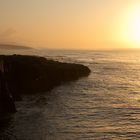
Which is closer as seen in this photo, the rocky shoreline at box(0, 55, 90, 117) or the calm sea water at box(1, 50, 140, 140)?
the calm sea water at box(1, 50, 140, 140)

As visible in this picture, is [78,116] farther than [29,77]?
No

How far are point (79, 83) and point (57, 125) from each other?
126 ft

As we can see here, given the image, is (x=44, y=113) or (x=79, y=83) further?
(x=79, y=83)

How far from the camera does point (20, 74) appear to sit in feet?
222

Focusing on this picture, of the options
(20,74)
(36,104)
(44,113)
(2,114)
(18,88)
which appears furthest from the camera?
(20,74)

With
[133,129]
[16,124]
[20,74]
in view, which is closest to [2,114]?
[16,124]

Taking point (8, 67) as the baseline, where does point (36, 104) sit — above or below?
below

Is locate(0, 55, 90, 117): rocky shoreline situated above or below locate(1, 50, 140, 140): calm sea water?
above

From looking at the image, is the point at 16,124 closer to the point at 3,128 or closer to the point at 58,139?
the point at 3,128

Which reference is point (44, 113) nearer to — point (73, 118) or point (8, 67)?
point (73, 118)

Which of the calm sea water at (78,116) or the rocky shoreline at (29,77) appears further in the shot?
the rocky shoreline at (29,77)

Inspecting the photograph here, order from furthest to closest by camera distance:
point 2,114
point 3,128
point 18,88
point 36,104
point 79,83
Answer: point 79,83
point 18,88
point 36,104
point 2,114
point 3,128

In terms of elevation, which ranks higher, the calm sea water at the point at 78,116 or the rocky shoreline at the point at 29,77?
the rocky shoreline at the point at 29,77

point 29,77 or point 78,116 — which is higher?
point 29,77
